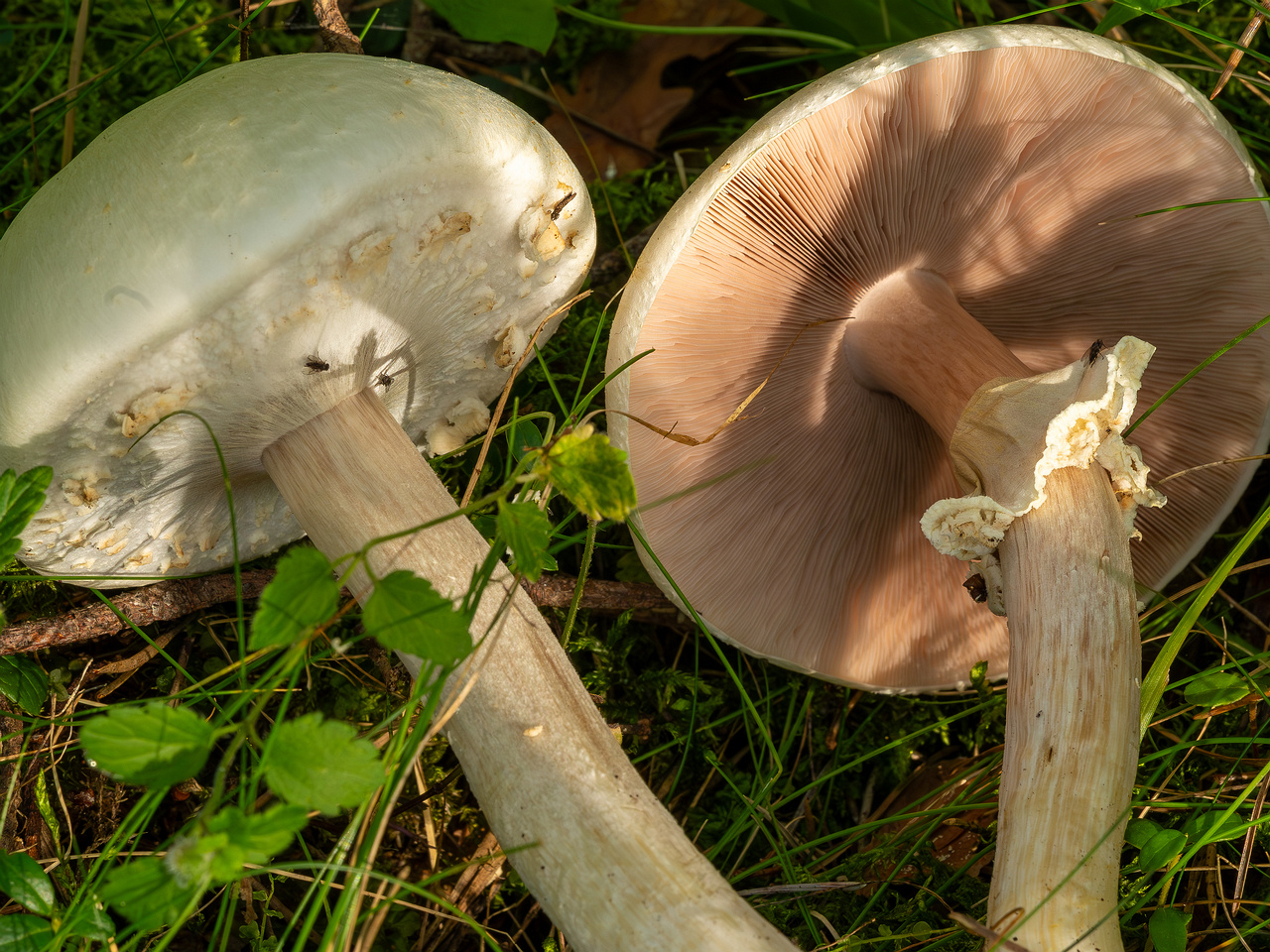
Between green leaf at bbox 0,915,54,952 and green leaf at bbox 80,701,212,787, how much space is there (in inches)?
14.6

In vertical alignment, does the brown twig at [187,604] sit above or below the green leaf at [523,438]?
below

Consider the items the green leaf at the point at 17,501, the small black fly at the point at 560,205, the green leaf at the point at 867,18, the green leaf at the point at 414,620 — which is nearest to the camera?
the green leaf at the point at 414,620

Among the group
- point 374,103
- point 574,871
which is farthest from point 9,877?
point 374,103

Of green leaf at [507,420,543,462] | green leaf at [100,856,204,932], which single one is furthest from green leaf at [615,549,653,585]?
green leaf at [100,856,204,932]

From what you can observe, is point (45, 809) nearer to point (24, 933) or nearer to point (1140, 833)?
point (24, 933)

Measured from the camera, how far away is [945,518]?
1.67m

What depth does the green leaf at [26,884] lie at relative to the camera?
1.29 metres

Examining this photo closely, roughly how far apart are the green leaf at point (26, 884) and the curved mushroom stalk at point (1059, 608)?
145 cm

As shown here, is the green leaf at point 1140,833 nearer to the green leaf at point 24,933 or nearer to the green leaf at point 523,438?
the green leaf at point 523,438

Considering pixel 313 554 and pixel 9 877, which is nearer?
pixel 313 554

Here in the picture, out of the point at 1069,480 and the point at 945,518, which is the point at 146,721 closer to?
the point at 945,518

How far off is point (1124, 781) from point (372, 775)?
1.19 m

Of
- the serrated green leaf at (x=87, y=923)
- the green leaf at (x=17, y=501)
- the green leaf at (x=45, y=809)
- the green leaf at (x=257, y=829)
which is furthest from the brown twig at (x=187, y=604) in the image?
the green leaf at (x=257, y=829)

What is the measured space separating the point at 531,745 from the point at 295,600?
0.50 meters
